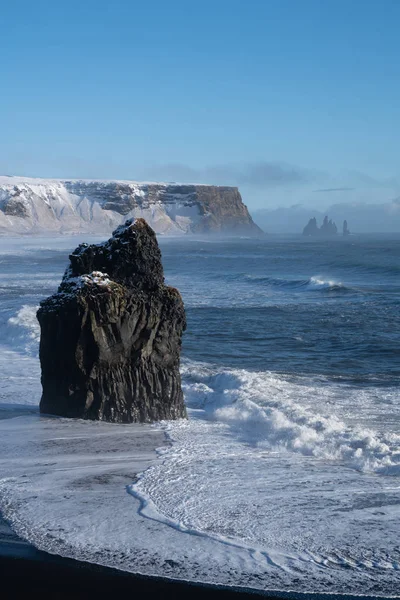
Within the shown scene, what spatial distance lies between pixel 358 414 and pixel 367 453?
2676mm

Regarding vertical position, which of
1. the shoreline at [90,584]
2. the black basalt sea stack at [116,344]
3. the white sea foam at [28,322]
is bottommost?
the shoreline at [90,584]

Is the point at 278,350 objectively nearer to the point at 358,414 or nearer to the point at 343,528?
the point at 358,414

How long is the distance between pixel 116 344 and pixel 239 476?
3.51 m

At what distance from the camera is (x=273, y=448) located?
11.7 meters

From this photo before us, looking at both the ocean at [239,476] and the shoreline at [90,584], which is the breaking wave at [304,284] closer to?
the ocean at [239,476]

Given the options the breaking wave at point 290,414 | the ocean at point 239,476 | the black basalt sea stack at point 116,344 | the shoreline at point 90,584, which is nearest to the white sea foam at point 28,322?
the ocean at point 239,476

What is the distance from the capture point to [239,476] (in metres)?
10.0

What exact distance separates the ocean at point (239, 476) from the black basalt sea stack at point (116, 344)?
453 millimetres

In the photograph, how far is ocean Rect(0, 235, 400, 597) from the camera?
752 centimetres

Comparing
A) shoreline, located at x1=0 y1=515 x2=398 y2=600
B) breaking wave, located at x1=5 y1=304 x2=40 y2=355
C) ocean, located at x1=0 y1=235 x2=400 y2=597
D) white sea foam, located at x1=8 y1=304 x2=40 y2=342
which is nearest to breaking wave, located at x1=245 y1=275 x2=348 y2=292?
white sea foam, located at x1=8 y1=304 x2=40 y2=342

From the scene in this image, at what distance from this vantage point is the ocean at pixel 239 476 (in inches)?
296

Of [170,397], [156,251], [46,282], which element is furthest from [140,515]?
[46,282]

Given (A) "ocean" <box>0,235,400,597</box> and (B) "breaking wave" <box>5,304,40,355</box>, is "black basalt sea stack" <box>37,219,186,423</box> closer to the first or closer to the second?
(A) "ocean" <box>0,235,400,597</box>

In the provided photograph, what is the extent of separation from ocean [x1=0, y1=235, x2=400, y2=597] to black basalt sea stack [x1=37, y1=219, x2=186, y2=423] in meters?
0.45
